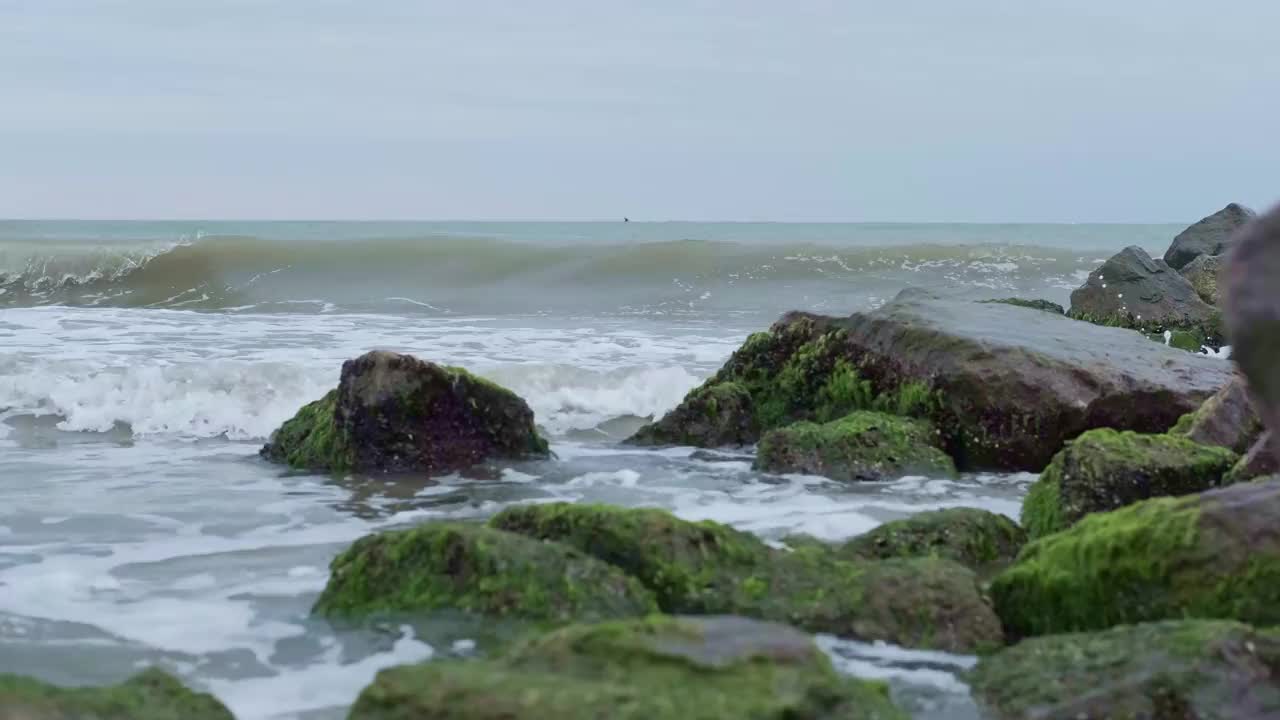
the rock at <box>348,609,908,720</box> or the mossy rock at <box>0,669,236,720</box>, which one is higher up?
the rock at <box>348,609,908,720</box>

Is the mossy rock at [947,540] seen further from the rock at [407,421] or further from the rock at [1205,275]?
the rock at [1205,275]

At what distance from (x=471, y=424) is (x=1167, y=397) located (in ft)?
11.5

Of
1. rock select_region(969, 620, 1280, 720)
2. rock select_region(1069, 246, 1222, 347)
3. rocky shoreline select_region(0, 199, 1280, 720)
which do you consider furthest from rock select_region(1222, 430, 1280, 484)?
rock select_region(1069, 246, 1222, 347)

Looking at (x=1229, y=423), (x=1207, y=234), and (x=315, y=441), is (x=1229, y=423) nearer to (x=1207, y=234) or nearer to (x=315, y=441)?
(x=315, y=441)

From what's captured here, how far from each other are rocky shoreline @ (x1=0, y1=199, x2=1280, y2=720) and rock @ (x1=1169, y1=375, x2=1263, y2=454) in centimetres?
1

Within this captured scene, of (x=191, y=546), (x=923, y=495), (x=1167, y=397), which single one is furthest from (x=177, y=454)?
(x=1167, y=397)

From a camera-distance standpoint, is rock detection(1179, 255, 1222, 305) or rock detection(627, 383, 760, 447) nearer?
rock detection(627, 383, 760, 447)

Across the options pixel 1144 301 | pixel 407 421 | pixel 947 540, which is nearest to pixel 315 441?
pixel 407 421

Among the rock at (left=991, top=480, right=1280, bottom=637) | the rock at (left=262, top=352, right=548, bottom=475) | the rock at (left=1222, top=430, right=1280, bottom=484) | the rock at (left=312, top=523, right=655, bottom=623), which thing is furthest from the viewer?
the rock at (left=262, top=352, right=548, bottom=475)

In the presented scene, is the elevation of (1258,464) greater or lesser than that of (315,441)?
greater

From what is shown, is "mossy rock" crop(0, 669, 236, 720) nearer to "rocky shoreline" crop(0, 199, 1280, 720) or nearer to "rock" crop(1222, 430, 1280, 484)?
"rocky shoreline" crop(0, 199, 1280, 720)

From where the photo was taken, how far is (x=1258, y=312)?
190 cm

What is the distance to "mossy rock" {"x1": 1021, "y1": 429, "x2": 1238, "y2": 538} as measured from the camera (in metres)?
5.02

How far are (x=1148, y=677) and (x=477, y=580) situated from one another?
5.95ft
